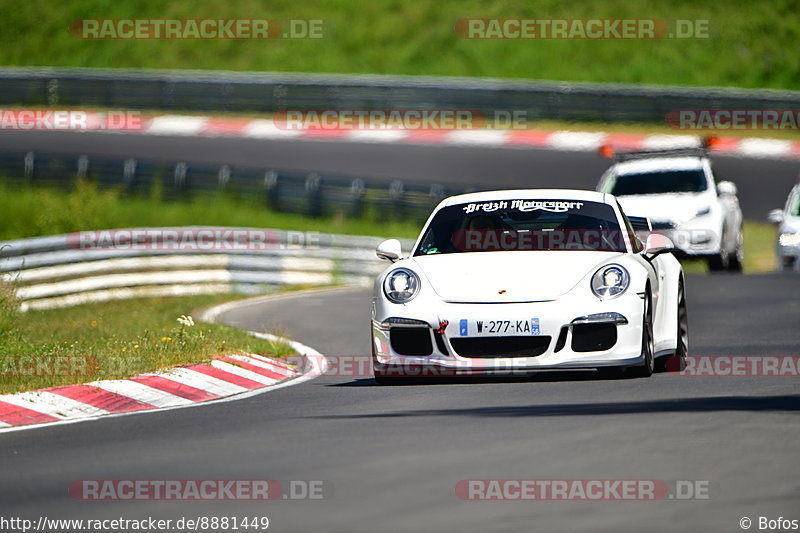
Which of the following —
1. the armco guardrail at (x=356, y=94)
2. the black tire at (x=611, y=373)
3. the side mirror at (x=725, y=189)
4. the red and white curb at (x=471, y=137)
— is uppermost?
the armco guardrail at (x=356, y=94)

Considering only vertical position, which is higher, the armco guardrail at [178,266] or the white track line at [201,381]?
the armco guardrail at [178,266]

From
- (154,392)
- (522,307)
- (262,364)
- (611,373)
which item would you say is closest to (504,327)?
(522,307)

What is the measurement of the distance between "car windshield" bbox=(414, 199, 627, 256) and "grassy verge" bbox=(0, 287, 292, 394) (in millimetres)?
2189

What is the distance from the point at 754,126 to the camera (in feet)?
108

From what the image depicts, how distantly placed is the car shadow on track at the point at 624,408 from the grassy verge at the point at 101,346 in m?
2.83

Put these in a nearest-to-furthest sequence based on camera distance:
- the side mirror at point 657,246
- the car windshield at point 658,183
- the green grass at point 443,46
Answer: the side mirror at point 657,246 < the car windshield at point 658,183 < the green grass at point 443,46

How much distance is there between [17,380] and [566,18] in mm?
33038

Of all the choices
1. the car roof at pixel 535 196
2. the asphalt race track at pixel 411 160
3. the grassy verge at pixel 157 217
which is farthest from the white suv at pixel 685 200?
the car roof at pixel 535 196

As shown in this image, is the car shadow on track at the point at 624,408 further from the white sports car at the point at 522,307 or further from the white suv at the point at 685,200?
the white suv at the point at 685,200

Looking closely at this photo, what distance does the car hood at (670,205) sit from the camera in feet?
68.6

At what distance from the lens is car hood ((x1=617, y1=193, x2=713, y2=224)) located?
68.6ft

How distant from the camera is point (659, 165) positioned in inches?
869

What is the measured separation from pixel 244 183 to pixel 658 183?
9.83 meters

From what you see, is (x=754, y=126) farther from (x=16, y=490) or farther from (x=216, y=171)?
(x=16, y=490)
